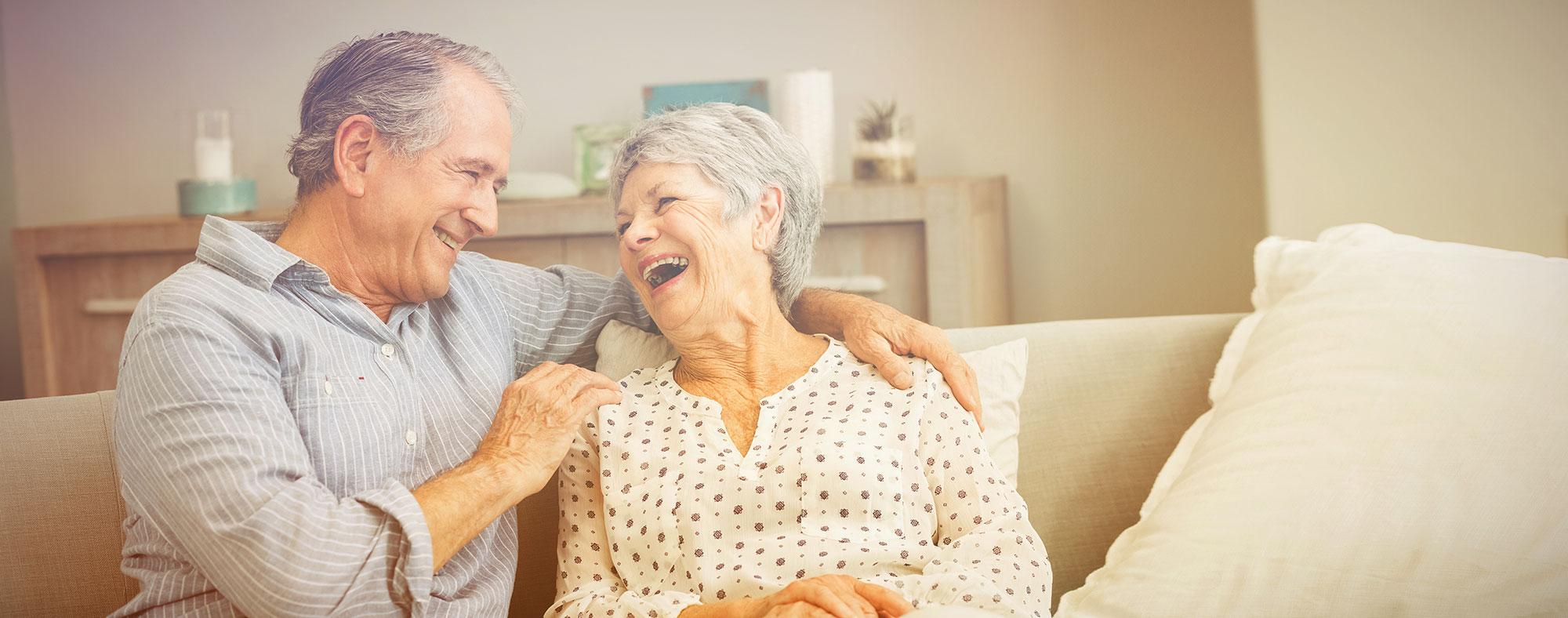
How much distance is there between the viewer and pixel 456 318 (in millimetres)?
1553

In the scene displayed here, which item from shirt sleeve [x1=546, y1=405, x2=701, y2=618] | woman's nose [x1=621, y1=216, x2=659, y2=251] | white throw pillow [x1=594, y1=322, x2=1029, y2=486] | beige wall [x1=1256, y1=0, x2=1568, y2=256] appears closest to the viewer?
shirt sleeve [x1=546, y1=405, x2=701, y2=618]

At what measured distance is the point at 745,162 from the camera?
153cm

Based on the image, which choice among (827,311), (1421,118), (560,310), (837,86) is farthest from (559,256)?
(1421,118)

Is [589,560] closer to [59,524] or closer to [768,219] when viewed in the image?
[768,219]

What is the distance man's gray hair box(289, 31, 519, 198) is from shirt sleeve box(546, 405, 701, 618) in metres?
0.43

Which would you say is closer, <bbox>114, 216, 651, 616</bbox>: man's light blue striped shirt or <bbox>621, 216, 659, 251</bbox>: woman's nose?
<bbox>114, 216, 651, 616</bbox>: man's light blue striped shirt

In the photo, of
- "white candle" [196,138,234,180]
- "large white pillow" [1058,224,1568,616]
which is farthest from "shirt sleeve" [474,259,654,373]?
"white candle" [196,138,234,180]

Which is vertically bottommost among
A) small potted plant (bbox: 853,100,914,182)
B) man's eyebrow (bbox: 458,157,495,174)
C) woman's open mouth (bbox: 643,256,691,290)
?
woman's open mouth (bbox: 643,256,691,290)

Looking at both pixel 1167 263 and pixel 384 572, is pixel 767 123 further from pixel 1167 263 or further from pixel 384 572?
pixel 1167 263

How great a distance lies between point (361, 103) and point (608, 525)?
58 centimetres

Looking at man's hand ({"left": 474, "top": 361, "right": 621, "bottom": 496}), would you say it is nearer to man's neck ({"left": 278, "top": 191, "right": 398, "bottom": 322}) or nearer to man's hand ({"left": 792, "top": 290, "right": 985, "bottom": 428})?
man's neck ({"left": 278, "top": 191, "right": 398, "bottom": 322})

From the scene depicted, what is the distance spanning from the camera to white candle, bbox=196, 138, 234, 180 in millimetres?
3102

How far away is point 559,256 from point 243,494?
6.00 ft

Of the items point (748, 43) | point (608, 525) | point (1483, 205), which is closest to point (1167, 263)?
point (1483, 205)
